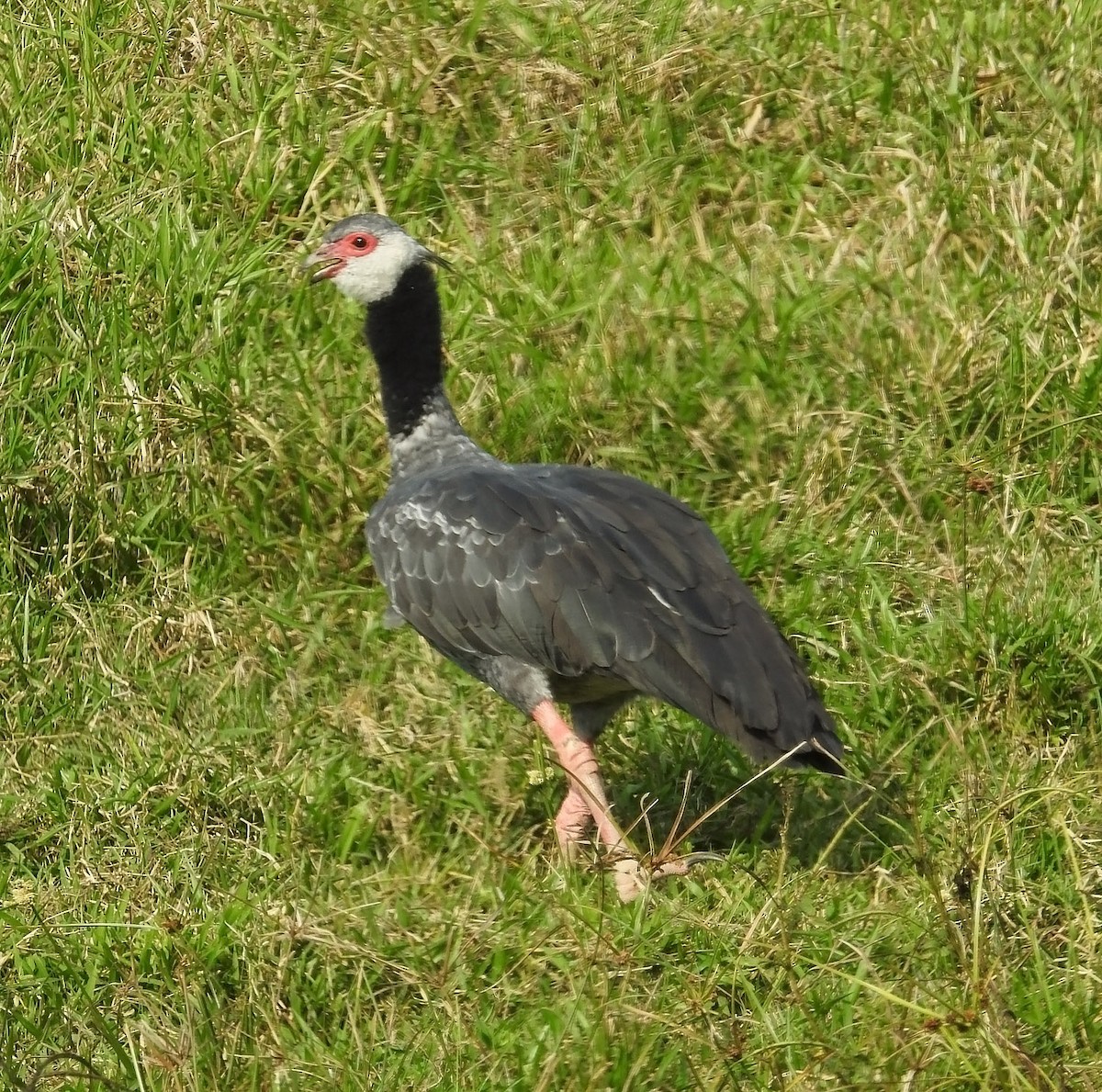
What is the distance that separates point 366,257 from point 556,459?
2.87 ft

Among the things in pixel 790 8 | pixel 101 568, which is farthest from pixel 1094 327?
pixel 101 568

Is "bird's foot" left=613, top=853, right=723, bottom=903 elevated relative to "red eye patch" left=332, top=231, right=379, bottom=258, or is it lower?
lower

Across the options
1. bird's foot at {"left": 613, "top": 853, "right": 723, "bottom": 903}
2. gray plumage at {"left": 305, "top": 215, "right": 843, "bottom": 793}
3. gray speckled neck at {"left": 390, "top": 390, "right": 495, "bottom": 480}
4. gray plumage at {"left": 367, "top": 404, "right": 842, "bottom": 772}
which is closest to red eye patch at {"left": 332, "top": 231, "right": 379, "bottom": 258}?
gray plumage at {"left": 305, "top": 215, "right": 843, "bottom": 793}

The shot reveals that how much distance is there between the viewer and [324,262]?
5309 mm

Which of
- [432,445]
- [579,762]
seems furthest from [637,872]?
[432,445]

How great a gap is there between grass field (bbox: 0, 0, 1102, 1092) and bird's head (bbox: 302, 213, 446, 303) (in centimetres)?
50

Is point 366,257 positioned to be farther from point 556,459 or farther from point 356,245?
point 556,459

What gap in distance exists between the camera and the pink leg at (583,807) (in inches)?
167

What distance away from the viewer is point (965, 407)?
5465mm

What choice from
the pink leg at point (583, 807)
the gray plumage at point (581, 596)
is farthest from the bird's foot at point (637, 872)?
the gray plumage at point (581, 596)

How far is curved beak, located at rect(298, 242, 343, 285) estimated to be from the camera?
17.3 feet

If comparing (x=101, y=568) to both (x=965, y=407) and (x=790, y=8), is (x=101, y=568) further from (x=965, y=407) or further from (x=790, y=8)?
(x=790, y=8)

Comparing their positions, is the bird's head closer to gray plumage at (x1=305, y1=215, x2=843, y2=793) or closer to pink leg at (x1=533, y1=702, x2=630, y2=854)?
gray plumage at (x1=305, y1=215, x2=843, y2=793)

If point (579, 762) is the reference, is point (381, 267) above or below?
above
